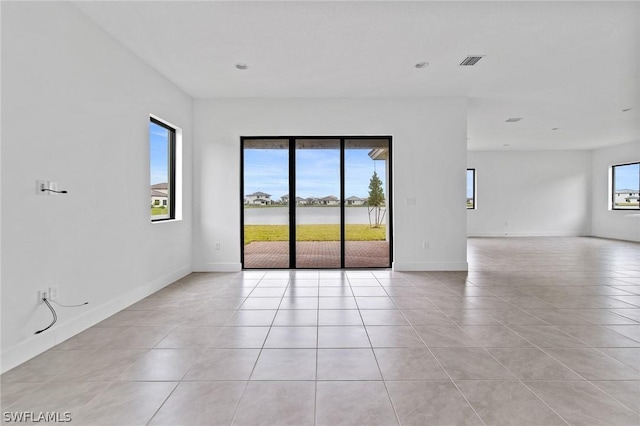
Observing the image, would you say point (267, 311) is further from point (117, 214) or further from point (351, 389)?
point (117, 214)

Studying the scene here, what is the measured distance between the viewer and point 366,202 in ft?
18.1

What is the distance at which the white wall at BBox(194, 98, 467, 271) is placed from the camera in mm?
5258

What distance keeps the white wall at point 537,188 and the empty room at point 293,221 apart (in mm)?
3423

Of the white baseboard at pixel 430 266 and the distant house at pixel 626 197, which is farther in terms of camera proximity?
the distant house at pixel 626 197

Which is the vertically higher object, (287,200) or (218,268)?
(287,200)

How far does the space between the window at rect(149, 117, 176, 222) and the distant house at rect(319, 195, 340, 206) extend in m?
2.38

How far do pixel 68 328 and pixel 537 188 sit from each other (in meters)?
12.2

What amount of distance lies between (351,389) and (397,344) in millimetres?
754

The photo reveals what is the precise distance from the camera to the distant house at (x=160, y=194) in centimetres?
425

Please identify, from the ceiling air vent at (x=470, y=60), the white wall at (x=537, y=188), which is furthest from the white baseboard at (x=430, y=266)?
the white wall at (x=537, y=188)

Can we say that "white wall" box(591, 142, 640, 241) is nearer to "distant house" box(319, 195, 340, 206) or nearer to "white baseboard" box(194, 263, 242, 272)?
"distant house" box(319, 195, 340, 206)

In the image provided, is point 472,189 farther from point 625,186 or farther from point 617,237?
point 617,237

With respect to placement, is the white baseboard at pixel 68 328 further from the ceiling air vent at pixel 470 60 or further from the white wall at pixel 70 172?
the ceiling air vent at pixel 470 60

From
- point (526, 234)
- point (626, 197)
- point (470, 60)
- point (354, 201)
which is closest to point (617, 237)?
point (626, 197)
